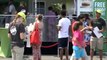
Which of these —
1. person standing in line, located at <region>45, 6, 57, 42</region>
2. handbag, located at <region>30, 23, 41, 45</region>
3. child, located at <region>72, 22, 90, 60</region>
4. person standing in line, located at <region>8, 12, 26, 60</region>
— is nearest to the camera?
person standing in line, located at <region>8, 12, 26, 60</region>

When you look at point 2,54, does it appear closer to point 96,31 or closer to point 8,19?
point 8,19

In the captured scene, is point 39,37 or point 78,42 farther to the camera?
point 39,37

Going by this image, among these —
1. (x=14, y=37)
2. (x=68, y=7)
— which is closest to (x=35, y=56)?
(x=14, y=37)

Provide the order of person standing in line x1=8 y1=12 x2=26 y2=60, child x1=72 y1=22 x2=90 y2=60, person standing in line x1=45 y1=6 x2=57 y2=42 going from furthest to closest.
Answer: person standing in line x1=45 y1=6 x2=57 y2=42 → child x1=72 y1=22 x2=90 y2=60 → person standing in line x1=8 y1=12 x2=26 y2=60

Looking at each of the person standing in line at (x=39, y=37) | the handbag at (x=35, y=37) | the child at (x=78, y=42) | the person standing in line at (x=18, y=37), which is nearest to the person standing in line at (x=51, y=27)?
the person standing in line at (x=39, y=37)

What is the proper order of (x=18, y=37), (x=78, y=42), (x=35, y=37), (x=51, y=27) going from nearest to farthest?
(x=18, y=37)
(x=78, y=42)
(x=35, y=37)
(x=51, y=27)

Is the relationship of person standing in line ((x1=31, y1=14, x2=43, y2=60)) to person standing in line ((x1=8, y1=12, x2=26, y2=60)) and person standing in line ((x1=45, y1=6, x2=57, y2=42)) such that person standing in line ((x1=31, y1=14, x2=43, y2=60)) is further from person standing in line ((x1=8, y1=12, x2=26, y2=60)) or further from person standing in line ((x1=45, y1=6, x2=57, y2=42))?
person standing in line ((x1=45, y1=6, x2=57, y2=42))

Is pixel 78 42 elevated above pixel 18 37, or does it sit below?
below

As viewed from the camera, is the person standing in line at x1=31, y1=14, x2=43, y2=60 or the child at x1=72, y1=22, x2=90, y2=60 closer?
the child at x1=72, y1=22, x2=90, y2=60

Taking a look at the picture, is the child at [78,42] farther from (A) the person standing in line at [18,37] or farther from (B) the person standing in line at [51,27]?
(B) the person standing in line at [51,27]

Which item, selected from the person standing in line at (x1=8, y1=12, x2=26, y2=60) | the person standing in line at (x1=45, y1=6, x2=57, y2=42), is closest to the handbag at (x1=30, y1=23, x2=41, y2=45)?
the person standing in line at (x1=8, y1=12, x2=26, y2=60)

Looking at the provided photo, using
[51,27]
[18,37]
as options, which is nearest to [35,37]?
[18,37]

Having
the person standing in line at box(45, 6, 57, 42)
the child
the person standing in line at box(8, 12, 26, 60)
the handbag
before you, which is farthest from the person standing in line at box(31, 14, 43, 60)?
the person standing in line at box(45, 6, 57, 42)

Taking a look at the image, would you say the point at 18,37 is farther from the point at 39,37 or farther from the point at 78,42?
the point at 39,37
